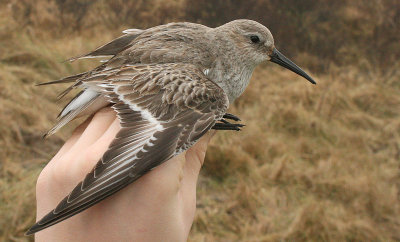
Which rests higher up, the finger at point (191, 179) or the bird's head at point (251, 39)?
the bird's head at point (251, 39)

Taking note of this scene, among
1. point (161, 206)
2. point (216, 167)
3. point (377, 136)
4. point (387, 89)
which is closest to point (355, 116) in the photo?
point (377, 136)

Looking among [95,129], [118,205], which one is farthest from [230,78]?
[118,205]

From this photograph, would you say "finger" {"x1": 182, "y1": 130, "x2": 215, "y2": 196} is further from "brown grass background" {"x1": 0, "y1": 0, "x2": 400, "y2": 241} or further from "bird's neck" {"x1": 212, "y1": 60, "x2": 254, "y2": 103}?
"brown grass background" {"x1": 0, "y1": 0, "x2": 400, "y2": 241}

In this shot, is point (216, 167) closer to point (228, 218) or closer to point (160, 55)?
point (228, 218)

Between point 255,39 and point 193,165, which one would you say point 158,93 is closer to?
point 193,165

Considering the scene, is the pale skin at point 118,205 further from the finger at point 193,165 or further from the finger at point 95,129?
the finger at point 193,165

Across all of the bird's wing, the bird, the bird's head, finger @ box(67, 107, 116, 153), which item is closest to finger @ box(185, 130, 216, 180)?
the bird

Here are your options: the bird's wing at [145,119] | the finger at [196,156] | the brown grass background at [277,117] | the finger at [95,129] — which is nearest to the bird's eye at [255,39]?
the bird's wing at [145,119]
